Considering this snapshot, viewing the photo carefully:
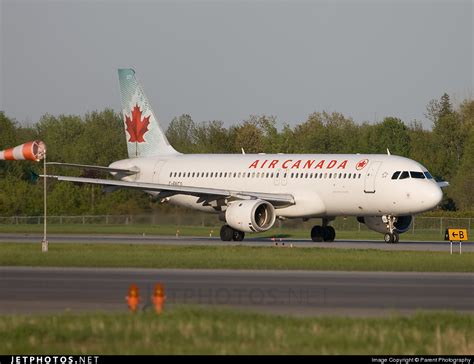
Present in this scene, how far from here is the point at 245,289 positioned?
1078 inches

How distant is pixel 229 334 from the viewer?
18.5m

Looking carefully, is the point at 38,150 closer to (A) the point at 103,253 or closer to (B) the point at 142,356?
(A) the point at 103,253

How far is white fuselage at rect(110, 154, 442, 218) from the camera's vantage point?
49250 mm

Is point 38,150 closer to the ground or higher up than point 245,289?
higher up

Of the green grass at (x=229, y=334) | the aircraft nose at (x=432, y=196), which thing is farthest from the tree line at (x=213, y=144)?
the green grass at (x=229, y=334)

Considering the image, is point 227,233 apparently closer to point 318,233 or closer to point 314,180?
point 318,233

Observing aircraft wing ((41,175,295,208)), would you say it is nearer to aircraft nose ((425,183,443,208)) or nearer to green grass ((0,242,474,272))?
aircraft nose ((425,183,443,208))

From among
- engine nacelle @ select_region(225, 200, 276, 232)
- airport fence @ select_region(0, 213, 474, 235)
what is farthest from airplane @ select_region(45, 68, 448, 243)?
airport fence @ select_region(0, 213, 474, 235)

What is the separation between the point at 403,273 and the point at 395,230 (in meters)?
18.1

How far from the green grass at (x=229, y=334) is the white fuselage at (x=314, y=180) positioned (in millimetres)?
28342

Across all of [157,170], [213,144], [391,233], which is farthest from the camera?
[213,144]

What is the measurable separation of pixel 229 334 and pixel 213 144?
83688 mm

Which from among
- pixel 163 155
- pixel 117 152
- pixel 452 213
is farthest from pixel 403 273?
pixel 117 152

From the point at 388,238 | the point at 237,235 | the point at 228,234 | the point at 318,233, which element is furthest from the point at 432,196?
the point at 228,234
